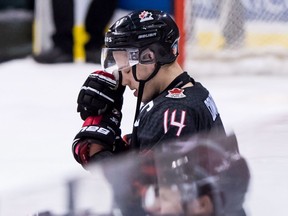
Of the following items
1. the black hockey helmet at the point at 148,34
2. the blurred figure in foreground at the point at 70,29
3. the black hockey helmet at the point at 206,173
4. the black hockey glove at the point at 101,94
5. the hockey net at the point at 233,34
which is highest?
the black hockey helmet at the point at 206,173

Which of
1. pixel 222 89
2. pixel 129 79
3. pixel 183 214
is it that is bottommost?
pixel 222 89

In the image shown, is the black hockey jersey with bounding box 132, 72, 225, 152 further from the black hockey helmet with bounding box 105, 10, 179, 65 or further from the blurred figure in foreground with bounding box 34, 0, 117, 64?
the blurred figure in foreground with bounding box 34, 0, 117, 64

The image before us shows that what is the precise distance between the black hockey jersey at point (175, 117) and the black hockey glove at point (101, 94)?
310mm

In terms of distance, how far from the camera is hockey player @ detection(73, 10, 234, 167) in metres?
2.47

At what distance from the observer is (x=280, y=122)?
7.89 ft

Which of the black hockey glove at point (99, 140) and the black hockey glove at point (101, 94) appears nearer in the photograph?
the black hockey glove at point (99, 140)

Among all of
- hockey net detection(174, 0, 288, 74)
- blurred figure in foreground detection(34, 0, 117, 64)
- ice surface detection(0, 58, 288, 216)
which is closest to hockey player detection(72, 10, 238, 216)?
ice surface detection(0, 58, 288, 216)

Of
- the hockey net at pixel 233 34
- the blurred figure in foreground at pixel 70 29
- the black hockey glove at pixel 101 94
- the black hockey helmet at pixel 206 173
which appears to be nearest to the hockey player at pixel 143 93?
the black hockey glove at pixel 101 94

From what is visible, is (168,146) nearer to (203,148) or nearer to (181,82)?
(203,148)

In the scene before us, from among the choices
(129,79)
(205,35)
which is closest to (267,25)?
(205,35)

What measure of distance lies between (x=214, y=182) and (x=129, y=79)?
31.3 inches

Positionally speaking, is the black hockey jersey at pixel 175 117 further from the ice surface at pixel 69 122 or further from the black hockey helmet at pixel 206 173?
the black hockey helmet at pixel 206 173

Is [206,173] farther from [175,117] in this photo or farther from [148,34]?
[148,34]

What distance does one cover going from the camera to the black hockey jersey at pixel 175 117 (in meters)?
2.42
